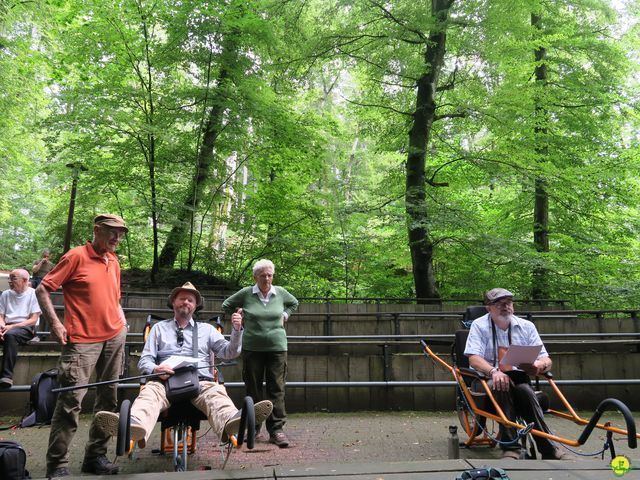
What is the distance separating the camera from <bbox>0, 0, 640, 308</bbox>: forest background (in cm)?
1170

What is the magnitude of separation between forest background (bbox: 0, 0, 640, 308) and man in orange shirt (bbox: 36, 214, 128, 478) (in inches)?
306

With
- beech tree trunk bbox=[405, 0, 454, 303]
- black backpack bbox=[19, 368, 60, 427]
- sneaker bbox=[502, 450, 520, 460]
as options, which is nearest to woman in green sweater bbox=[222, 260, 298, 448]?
black backpack bbox=[19, 368, 60, 427]

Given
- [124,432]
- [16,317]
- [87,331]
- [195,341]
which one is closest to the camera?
[124,432]

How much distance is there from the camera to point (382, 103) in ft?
48.2

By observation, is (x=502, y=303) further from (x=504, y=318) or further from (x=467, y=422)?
(x=467, y=422)

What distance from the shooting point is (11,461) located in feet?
9.91

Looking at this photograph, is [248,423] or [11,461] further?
[248,423]

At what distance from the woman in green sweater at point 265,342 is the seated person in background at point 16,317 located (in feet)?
9.67

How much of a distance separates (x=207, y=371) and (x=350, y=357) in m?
3.25

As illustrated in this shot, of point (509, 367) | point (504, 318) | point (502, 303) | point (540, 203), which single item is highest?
point (540, 203)

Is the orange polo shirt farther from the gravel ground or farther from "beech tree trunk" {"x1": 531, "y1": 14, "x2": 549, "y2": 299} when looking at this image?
"beech tree trunk" {"x1": 531, "y1": 14, "x2": 549, "y2": 299}

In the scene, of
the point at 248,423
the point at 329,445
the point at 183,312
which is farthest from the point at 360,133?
the point at 248,423

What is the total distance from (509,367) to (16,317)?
605cm

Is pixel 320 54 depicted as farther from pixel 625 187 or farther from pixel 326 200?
pixel 625 187
